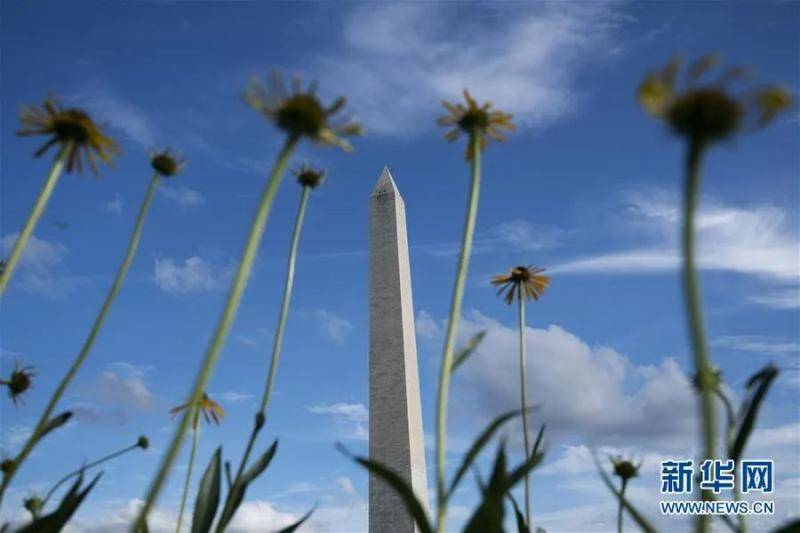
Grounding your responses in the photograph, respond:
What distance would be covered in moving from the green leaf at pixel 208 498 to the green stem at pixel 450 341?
0.87 m

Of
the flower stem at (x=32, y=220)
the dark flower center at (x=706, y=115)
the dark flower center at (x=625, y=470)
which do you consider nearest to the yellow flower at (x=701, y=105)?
the dark flower center at (x=706, y=115)

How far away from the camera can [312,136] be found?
1534mm

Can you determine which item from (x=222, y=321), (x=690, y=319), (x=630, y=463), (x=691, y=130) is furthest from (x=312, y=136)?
(x=630, y=463)

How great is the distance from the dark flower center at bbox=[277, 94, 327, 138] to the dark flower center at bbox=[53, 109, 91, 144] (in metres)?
0.83

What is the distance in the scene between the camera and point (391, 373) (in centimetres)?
1500

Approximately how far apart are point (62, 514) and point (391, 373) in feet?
43.8

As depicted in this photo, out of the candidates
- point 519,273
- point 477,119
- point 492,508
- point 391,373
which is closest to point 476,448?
point 492,508

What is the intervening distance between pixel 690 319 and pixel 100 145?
176 cm

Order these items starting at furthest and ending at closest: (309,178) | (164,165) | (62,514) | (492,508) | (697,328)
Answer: (309,178)
(164,165)
(62,514)
(492,508)
(697,328)

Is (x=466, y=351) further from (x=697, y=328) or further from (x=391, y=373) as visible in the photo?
(x=391, y=373)

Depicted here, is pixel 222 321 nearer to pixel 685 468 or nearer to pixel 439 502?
pixel 439 502

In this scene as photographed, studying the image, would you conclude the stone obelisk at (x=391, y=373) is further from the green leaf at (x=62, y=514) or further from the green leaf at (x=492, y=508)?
the green leaf at (x=492, y=508)

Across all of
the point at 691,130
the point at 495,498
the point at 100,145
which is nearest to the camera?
the point at 691,130

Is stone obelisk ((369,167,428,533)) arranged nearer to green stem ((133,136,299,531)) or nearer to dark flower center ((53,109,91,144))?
dark flower center ((53,109,91,144))
